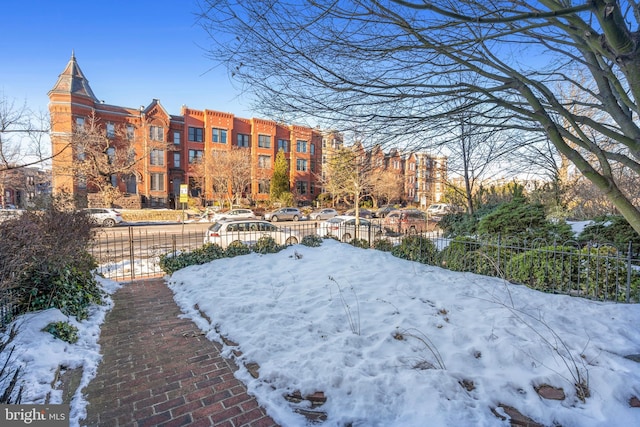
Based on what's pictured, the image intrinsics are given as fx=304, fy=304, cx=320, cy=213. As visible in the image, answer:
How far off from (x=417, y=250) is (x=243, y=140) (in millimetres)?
33967

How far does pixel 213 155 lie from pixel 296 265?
26.7 meters

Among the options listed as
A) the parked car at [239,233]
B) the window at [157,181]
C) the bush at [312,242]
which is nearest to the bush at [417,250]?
the bush at [312,242]

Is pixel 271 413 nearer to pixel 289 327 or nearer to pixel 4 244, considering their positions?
pixel 289 327

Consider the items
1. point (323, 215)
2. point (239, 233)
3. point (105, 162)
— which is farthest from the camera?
point (323, 215)

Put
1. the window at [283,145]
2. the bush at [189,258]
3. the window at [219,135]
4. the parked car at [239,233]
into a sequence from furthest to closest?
the window at [283,145], the window at [219,135], the parked car at [239,233], the bush at [189,258]

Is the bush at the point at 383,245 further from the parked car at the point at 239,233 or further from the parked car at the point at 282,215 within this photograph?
the parked car at the point at 282,215

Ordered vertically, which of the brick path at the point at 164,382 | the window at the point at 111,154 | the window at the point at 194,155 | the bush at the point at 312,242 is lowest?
the brick path at the point at 164,382

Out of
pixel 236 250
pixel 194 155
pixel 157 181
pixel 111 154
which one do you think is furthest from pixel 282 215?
pixel 236 250

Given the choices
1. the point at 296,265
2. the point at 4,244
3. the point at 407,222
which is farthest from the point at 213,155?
the point at 4,244

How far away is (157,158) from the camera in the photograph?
107ft

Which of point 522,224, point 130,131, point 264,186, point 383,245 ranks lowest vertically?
point 383,245

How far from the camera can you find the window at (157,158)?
1271 inches

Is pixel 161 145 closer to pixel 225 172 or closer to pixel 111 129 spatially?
pixel 111 129

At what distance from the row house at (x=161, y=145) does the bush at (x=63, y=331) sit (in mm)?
23025
